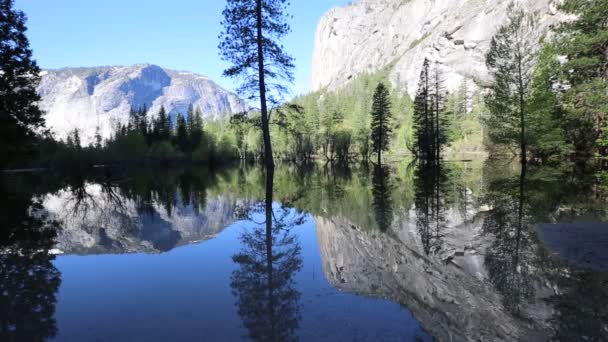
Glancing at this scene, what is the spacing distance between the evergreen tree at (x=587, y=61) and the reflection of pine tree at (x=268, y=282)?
2080 cm

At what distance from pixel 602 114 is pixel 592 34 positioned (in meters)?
4.55

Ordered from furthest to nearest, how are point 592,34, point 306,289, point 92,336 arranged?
1. point 592,34
2. point 306,289
3. point 92,336

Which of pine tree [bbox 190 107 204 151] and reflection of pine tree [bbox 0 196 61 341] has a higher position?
pine tree [bbox 190 107 204 151]

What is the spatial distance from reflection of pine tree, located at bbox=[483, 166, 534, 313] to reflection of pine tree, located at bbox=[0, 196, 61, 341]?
4.20 metres

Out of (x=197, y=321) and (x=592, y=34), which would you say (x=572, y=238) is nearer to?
(x=197, y=321)

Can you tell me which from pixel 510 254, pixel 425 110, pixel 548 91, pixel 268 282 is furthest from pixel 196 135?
pixel 510 254

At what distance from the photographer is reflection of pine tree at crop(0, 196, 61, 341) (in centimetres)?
306

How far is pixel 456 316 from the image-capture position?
326 centimetres

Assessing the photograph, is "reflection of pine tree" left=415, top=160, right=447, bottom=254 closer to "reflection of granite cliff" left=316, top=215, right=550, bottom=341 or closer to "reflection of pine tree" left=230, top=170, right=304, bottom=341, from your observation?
"reflection of granite cliff" left=316, top=215, right=550, bottom=341

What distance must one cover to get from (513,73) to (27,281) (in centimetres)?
3149

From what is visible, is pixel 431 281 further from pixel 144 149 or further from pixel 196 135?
pixel 196 135

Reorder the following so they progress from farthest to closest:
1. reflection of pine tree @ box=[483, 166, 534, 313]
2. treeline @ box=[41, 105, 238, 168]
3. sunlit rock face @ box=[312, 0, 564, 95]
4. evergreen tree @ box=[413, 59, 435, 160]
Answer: sunlit rock face @ box=[312, 0, 564, 95], evergreen tree @ box=[413, 59, 435, 160], treeline @ box=[41, 105, 238, 168], reflection of pine tree @ box=[483, 166, 534, 313]

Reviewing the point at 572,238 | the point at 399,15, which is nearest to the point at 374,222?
the point at 572,238

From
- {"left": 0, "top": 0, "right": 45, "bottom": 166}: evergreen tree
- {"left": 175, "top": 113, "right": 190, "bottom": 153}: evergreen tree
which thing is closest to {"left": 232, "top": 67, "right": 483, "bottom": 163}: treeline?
{"left": 175, "top": 113, "right": 190, "bottom": 153}: evergreen tree
